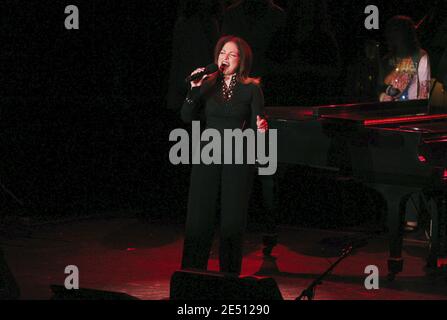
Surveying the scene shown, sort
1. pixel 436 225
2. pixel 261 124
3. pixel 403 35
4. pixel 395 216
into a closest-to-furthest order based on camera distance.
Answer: pixel 261 124, pixel 395 216, pixel 436 225, pixel 403 35

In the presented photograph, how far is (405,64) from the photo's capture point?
877 centimetres

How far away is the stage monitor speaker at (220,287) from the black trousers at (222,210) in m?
1.60

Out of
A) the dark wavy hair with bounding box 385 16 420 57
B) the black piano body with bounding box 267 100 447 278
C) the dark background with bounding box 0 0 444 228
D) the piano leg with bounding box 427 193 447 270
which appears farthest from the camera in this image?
the dark background with bounding box 0 0 444 228

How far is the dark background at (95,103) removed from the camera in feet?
31.7

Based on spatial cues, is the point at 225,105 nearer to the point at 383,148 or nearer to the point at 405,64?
the point at 383,148

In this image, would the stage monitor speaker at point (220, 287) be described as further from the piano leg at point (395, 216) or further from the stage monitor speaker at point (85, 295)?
the piano leg at point (395, 216)

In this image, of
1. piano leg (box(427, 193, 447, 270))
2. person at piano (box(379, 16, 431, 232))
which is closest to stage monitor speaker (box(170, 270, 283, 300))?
piano leg (box(427, 193, 447, 270))

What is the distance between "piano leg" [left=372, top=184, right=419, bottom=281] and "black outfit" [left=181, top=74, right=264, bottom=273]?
45.7 inches

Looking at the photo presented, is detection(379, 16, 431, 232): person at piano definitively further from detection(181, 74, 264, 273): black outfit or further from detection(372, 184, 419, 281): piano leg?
detection(181, 74, 264, 273): black outfit

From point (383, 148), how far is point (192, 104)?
60.8 inches

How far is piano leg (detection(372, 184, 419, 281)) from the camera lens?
6989 mm

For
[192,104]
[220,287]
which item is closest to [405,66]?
[192,104]
